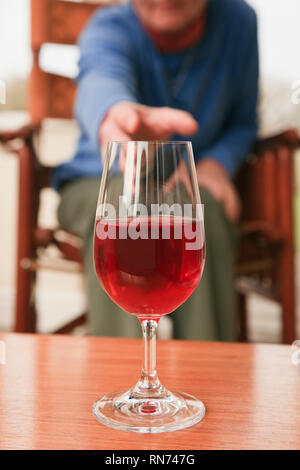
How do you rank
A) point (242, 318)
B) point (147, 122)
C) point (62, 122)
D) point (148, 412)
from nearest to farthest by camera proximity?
point (148, 412) < point (147, 122) < point (242, 318) < point (62, 122)

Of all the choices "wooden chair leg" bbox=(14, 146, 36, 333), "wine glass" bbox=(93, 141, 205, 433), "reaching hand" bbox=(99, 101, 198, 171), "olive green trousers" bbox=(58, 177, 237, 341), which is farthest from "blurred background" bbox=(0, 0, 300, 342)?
"wine glass" bbox=(93, 141, 205, 433)

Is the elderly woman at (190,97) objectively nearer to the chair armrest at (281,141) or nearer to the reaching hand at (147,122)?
the chair armrest at (281,141)

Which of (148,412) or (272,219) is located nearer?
(148,412)

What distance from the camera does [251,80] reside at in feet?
5.71

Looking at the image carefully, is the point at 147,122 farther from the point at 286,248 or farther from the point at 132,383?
the point at 286,248

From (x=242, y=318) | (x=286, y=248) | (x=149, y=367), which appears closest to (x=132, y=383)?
(x=149, y=367)

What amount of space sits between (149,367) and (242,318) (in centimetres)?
166

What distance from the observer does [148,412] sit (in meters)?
0.40

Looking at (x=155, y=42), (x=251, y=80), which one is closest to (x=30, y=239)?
(x=155, y=42)

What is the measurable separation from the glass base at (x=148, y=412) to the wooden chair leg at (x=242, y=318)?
1.59m

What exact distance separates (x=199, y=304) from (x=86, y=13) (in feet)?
3.94

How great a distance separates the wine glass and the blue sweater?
109 cm

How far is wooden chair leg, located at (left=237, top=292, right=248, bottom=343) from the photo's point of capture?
2.01 meters
